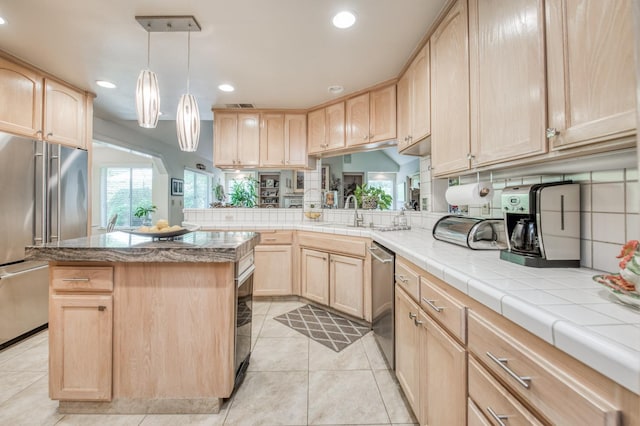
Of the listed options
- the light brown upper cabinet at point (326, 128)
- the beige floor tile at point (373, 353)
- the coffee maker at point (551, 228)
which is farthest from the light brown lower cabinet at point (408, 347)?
the light brown upper cabinet at point (326, 128)

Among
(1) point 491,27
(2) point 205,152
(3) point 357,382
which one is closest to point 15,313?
(3) point 357,382

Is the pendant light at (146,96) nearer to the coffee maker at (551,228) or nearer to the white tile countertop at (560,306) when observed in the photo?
the white tile countertop at (560,306)

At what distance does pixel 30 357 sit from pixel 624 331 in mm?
3218

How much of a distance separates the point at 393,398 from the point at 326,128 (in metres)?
2.73

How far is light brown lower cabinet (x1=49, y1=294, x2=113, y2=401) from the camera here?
1400 millimetres

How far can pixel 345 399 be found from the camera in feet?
5.20

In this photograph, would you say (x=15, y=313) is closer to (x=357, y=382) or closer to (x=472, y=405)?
(x=357, y=382)

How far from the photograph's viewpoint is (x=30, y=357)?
2.03 meters

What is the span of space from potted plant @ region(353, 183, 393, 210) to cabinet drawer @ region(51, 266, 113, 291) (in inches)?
97.2

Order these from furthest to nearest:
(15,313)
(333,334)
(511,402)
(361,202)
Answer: (361,202) < (333,334) < (15,313) < (511,402)

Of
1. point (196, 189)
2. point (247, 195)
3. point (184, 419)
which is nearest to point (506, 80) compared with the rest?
point (184, 419)

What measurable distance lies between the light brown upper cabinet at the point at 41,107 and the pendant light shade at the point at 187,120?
1.66m

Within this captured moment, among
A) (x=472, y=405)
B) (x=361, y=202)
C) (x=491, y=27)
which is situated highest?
(x=491, y=27)

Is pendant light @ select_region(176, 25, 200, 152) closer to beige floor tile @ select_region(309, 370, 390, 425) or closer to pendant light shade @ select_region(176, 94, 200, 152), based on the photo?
pendant light shade @ select_region(176, 94, 200, 152)
